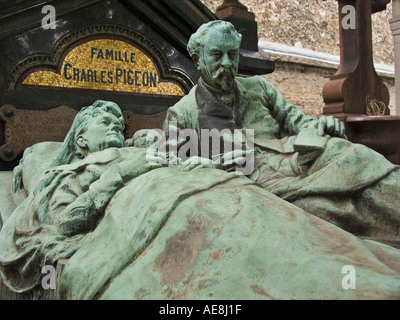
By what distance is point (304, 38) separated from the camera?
44.6 ft

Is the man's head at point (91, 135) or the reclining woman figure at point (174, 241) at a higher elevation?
the man's head at point (91, 135)

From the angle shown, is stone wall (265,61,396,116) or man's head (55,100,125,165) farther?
stone wall (265,61,396,116)

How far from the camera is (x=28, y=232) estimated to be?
114 inches

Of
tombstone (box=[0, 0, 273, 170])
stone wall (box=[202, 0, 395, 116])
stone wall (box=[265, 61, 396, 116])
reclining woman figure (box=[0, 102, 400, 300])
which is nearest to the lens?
reclining woman figure (box=[0, 102, 400, 300])

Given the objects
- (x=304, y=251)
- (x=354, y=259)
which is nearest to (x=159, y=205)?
(x=304, y=251)

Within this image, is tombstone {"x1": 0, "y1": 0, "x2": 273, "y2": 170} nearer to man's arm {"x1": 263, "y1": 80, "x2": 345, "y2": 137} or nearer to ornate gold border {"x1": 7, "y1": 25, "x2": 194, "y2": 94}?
ornate gold border {"x1": 7, "y1": 25, "x2": 194, "y2": 94}

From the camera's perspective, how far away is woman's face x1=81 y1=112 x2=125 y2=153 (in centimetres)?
347

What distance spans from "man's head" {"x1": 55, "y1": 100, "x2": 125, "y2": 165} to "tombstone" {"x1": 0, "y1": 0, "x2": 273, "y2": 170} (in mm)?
757

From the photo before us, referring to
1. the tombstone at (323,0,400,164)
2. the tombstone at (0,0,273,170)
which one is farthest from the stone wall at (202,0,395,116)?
the tombstone at (0,0,273,170)

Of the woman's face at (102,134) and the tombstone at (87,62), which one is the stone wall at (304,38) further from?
the woman's face at (102,134)

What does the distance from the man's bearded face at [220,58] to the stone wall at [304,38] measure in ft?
27.4

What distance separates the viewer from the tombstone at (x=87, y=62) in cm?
416

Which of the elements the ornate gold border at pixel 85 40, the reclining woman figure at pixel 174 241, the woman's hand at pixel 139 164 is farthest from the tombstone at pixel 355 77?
the reclining woman figure at pixel 174 241

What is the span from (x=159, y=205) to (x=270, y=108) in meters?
1.29
